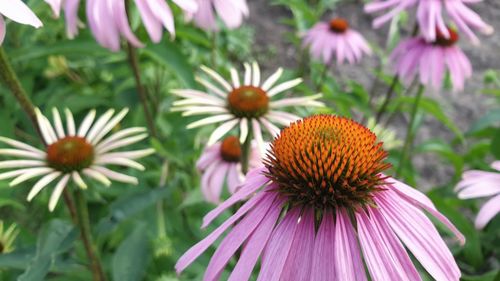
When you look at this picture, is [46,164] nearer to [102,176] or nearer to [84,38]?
[102,176]

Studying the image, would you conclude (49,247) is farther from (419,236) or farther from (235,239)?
(419,236)

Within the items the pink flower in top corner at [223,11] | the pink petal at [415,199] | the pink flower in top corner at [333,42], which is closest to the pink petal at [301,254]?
the pink petal at [415,199]

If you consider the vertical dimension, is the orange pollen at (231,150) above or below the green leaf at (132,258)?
above

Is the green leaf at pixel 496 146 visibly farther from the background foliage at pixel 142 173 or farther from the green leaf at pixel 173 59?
the green leaf at pixel 173 59

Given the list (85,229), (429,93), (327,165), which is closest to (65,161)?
(85,229)

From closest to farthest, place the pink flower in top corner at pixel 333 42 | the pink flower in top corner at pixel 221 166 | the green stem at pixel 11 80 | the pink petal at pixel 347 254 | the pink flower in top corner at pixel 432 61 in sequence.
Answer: the pink petal at pixel 347 254 → the green stem at pixel 11 80 → the pink flower in top corner at pixel 221 166 → the pink flower in top corner at pixel 432 61 → the pink flower in top corner at pixel 333 42

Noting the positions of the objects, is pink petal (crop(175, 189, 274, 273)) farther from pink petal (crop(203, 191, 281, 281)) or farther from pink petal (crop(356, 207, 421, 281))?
pink petal (crop(356, 207, 421, 281))

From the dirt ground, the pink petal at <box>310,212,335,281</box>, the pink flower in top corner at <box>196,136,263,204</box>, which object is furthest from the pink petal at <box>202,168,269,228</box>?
the dirt ground
